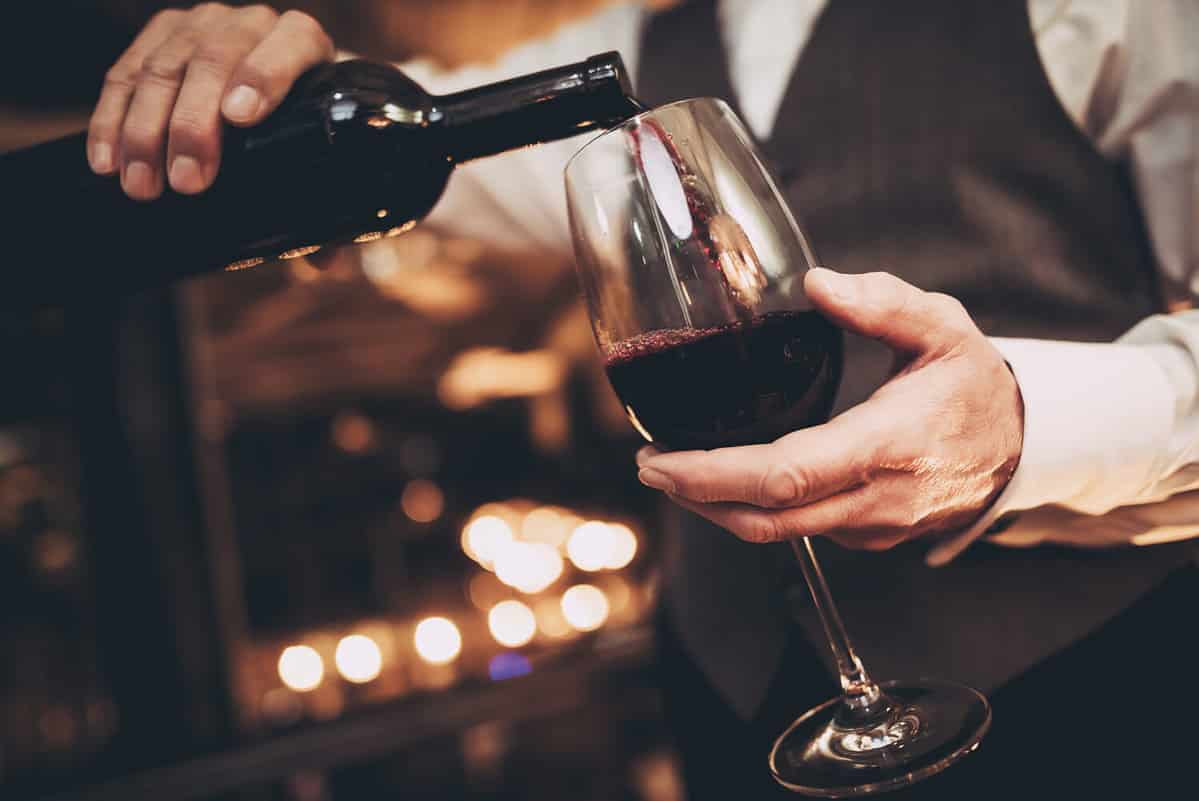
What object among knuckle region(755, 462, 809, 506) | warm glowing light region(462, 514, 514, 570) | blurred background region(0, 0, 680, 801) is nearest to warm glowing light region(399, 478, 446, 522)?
blurred background region(0, 0, 680, 801)

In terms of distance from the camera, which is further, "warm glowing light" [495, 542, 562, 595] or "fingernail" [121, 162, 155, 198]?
"warm glowing light" [495, 542, 562, 595]

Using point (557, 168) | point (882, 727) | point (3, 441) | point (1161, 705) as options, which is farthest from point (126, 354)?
point (1161, 705)

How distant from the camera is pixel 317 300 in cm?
314

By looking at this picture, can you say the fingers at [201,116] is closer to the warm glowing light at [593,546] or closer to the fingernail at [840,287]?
the fingernail at [840,287]

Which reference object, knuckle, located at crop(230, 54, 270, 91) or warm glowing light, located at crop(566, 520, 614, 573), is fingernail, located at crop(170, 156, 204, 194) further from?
warm glowing light, located at crop(566, 520, 614, 573)

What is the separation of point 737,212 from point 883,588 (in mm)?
383

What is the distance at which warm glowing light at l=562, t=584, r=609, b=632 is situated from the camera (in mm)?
3297

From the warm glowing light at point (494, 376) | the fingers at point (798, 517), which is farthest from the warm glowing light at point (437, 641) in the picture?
the fingers at point (798, 517)

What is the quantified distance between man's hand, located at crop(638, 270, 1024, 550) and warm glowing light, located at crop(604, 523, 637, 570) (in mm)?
2893

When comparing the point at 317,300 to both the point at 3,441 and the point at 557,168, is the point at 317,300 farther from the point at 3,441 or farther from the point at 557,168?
the point at 557,168

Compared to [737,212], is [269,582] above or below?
below

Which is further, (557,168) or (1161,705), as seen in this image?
(557,168)

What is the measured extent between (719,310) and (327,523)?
9.72 feet

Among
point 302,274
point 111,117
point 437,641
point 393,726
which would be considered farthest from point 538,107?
point 437,641
